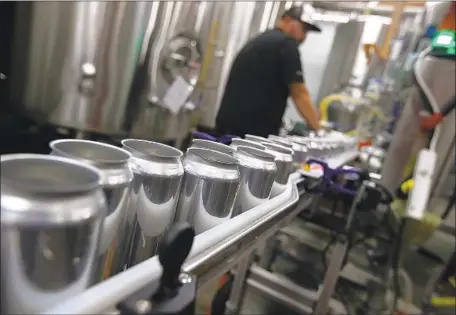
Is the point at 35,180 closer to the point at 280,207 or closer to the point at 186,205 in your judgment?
the point at 186,205

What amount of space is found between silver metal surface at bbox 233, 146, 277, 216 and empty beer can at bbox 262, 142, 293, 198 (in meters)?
0.10

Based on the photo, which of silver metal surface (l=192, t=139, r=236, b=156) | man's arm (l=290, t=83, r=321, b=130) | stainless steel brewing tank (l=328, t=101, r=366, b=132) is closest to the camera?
silver metal surface (l=192, t=139, r=236, b=156)

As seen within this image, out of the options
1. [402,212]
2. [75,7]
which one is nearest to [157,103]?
[75,7]

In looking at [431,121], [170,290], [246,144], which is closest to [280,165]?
[246,144]

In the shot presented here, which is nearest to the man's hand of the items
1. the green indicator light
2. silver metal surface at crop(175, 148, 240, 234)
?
the green indicator light

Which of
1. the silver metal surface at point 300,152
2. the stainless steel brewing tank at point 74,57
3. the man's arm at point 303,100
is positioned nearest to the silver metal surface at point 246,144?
the silver metal surface at point 300,152

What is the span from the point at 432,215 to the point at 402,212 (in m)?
0.22

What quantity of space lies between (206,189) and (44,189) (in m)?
0.26

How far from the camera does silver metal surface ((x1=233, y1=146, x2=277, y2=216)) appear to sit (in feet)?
2.05

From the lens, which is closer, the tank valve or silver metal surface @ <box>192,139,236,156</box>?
the tank valve

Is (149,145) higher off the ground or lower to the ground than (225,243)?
higher

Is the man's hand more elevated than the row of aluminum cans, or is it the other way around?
the man's hand

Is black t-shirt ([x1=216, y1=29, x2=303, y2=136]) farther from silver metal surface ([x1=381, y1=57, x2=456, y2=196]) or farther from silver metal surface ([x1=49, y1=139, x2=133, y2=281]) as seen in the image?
silver metal surface ([x1=49, y1=139, x2=133, y2=281])

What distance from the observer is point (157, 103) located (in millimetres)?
1856
